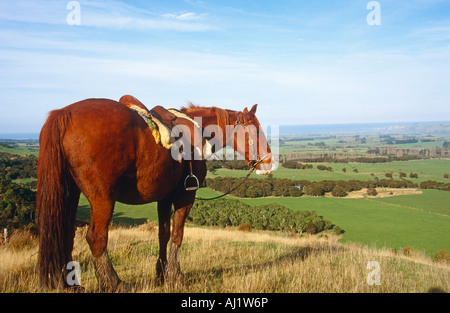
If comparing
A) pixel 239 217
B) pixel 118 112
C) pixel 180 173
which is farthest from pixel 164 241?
pixel 239 217

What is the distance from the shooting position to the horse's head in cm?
575

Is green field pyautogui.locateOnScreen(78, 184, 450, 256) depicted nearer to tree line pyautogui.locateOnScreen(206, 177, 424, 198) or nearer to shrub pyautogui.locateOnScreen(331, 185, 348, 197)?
tree line pyautogui.locateOnScreen(206, 177, 424, 198)

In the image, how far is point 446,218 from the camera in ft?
145

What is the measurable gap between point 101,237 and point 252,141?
309cm

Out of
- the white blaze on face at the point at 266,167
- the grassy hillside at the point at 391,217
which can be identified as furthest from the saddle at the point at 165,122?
the grassy hillside at the point at 391,217

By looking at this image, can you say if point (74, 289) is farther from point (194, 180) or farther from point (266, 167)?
point (266, 167)

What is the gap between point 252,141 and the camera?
5.75 metres

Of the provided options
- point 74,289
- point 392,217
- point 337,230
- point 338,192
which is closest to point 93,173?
point 74,289

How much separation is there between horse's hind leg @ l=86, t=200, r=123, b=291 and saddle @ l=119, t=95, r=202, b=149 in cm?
118

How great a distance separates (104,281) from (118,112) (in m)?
2.33

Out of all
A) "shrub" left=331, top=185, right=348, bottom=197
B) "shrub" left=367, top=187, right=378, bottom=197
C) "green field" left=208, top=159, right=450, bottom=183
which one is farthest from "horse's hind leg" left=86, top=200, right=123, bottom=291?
"shrub" left=367, top=187, right=378, bottom=197

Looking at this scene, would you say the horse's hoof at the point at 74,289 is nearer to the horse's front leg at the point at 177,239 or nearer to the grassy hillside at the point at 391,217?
the horse's front leg at the point at 177,239

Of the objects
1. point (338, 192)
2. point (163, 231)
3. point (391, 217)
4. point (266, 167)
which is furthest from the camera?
point (338, 192)
